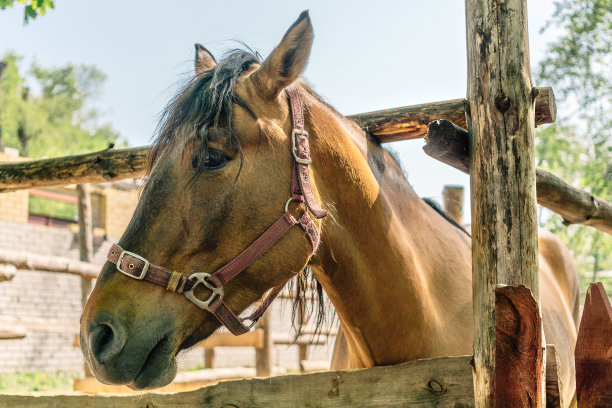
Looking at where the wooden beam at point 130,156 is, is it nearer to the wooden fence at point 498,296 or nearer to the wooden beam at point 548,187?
the wooden beam at point 548,187

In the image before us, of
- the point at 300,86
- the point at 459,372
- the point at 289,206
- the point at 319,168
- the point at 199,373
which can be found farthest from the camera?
the point at 199,373

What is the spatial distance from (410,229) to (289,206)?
66cm

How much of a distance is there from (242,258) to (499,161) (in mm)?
888

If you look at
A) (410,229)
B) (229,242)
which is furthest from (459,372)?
(229,242)

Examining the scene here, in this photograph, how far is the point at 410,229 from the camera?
2355 millimetres

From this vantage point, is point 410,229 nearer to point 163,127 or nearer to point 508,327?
point 508,327

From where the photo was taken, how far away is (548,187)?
2.67 meters

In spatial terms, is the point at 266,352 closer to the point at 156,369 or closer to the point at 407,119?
the point at 407,119

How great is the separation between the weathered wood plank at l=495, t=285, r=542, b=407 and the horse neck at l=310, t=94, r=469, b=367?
0.64 metres

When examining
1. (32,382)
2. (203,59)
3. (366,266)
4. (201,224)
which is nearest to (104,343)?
(201,224)

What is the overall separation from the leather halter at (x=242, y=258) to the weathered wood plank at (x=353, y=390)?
30 cm

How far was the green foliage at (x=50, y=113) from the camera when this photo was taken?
32.9 m

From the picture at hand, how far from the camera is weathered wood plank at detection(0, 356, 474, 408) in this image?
1799mm

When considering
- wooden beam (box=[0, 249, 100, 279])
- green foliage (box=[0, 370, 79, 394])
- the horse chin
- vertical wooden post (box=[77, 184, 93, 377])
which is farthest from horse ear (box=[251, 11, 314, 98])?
green foliage (box=[0, 370, 79, 394])
